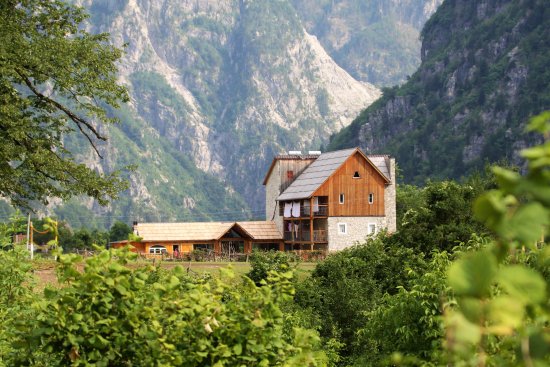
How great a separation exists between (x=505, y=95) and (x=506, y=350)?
634 feet

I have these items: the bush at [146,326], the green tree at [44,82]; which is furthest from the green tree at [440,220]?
the bush at [146,326]

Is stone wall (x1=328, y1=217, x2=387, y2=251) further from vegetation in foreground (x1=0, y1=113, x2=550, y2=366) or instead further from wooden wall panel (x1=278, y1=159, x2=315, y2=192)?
vegetation in foreground (x1=0, y1=113, x2=550, y2=366)

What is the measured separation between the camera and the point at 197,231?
260ft

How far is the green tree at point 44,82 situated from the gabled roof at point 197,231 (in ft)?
140

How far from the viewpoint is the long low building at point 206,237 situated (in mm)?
76375

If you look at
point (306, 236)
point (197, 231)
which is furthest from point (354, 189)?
point (197, 231)

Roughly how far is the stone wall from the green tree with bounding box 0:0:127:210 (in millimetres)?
47750

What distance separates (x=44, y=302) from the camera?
282 inches

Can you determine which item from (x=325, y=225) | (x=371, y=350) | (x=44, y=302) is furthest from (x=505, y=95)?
(x=44, y=302)

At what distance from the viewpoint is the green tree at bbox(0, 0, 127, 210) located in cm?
2723

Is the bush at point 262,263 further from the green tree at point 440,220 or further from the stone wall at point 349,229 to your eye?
the stone wall at point 349,229

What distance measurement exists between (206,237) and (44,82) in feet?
163

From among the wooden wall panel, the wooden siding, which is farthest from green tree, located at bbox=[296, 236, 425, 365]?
the wooden wall panel

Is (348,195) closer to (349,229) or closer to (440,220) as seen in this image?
(349,229)
